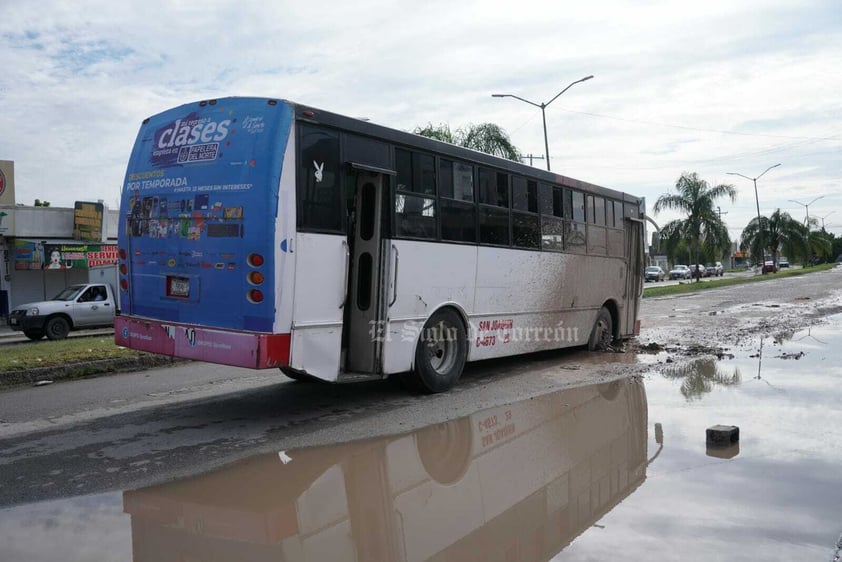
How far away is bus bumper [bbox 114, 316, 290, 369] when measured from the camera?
682 centimetres

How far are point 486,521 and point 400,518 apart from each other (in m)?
0.58

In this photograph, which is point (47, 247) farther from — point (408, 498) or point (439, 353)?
point (408, 498)

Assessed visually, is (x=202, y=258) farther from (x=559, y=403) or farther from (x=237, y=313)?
(x=559, y=403)

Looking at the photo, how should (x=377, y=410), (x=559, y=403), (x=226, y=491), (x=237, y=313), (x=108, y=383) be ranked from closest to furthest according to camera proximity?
1. (x=226, y=491)
2. (x=237, y=313)
3. (x=377, y=410)
4. (x=559, y=403)
5. (x=108, y=383)

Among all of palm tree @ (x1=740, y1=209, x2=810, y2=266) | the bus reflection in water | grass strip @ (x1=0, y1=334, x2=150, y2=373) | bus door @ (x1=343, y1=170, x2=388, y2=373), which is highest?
palm tree @ (x1=740, y1=209, x2=810, y2=266)

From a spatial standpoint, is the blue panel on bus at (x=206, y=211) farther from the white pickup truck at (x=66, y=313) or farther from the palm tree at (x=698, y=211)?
the palm tree at (x=698, y=211)

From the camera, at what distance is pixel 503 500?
534cm

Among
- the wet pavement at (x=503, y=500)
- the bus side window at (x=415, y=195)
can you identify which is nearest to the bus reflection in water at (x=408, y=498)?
the wet pavement at (x=503, y=500)

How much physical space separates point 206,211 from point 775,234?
64.3 meters

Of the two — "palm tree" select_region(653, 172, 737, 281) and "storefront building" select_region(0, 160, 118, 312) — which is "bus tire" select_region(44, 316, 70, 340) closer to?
"storefront building" select_region(0, 160, 118, 312)

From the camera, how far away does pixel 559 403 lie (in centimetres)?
Result: 881

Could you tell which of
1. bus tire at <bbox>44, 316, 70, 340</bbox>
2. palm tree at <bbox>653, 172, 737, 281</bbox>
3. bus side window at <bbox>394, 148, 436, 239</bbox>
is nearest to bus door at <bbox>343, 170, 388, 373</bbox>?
bus side window at <bbox>394, 148, 436, 239</bbox>

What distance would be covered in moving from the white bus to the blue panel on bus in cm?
2

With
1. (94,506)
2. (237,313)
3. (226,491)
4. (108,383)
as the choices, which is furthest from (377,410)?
(108,383)
